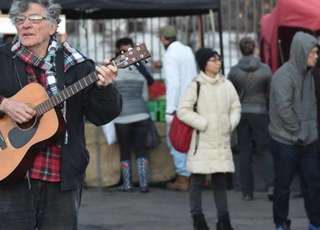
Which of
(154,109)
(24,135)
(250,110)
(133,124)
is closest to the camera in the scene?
(24,135)

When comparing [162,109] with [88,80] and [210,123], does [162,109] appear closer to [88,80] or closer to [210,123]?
[210,123]

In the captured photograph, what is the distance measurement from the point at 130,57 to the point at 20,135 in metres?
0.73

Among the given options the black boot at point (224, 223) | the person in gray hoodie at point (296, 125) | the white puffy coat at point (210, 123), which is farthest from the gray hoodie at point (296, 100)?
the black boot at point (224, 223)

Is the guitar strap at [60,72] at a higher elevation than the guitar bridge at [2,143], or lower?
higher

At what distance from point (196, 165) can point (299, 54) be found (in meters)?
1.32

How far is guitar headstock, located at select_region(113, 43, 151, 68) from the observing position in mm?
4707

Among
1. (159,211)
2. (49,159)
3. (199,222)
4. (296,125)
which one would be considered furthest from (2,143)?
(159,211)

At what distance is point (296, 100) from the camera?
25.6ft

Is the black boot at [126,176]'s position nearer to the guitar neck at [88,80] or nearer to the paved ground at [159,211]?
the paved ground at [159,211]

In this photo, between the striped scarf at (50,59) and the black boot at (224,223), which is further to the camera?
the black boot at (224,223)

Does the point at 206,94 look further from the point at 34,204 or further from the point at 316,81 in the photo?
the point at 34,204

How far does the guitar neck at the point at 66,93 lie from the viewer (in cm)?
477

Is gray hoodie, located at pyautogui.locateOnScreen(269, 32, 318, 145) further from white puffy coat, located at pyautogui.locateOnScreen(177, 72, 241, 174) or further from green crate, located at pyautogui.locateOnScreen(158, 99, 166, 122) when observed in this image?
green crate, located at pyautogui.locateOnScreen(158, 99, 166, 122)

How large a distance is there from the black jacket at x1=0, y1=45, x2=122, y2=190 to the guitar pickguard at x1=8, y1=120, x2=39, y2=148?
0.18 metres
